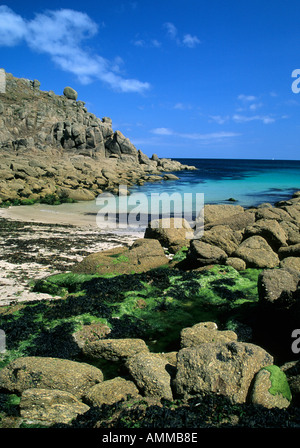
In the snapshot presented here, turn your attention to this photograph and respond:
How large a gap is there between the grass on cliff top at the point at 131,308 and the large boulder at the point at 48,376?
911mm

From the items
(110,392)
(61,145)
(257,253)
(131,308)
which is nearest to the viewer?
(110,392)

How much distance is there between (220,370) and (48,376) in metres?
2.46

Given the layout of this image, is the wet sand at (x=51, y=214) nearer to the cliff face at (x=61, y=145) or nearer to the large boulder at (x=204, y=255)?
the large boulder at (x=204, y=255)

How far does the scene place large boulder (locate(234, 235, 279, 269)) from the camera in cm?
966

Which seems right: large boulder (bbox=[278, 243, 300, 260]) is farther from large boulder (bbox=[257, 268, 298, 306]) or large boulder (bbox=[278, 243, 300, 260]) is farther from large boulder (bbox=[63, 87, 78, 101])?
large boulder (bbox=[63, 87, 78, 101])

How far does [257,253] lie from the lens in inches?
388

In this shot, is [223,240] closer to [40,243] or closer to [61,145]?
[40,243]

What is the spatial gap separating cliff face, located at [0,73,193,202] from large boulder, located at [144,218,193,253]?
924 inches

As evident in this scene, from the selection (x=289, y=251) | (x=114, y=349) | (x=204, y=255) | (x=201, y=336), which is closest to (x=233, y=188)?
(x=289, y=251)

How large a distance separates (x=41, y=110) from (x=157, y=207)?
159 feet

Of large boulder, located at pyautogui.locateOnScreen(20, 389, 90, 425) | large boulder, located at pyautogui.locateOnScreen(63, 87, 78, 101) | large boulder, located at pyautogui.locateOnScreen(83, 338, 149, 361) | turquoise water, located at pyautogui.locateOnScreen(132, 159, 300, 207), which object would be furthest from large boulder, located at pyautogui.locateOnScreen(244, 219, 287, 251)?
large boulder, located at pyautogui.locateOnScreen(63, 87, 78, 101)

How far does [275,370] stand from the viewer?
169 inches

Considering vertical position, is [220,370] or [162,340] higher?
[220,370]
